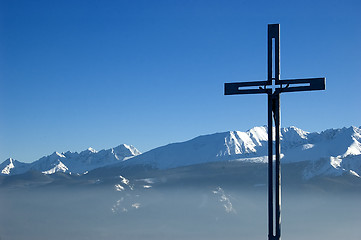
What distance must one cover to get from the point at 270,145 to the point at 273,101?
1.08 meters

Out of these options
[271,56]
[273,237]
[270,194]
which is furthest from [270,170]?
[271,56]

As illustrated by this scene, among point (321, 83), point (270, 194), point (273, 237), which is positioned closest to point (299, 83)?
point (321, 83)

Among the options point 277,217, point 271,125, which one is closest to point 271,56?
point 271,125

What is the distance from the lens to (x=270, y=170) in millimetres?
15336

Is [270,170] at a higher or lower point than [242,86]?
lower

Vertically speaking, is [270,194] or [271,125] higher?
[271,125]

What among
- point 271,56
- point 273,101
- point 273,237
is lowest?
point 273,237

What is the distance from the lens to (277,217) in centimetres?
1504

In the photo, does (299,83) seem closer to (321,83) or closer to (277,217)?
(321,83)

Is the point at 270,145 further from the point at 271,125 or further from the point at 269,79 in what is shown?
the point at 269,79

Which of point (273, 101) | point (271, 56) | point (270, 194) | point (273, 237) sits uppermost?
point (271, 56)

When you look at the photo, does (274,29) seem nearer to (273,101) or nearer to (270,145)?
(273,101)

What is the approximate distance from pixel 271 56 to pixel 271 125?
170cm

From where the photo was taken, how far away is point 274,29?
15.6 meters
